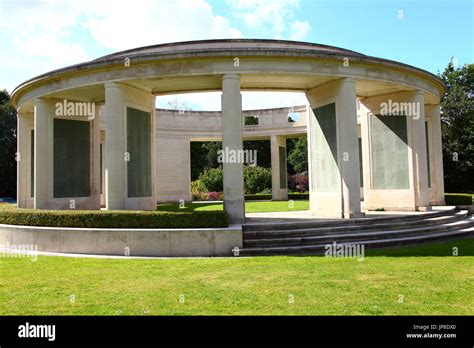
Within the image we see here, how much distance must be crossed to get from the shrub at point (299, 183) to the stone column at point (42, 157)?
33.6 metres

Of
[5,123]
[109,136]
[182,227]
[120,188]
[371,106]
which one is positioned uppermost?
[5,123]

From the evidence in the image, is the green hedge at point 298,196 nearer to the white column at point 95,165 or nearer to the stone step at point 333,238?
the white column at point 95,165

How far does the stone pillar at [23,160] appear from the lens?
2191 cm

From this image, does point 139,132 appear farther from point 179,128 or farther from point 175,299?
point 179,128

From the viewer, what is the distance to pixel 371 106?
65.6 feet

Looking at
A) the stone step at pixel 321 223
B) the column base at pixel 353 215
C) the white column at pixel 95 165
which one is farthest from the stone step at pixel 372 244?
the white column at pixel 95 165

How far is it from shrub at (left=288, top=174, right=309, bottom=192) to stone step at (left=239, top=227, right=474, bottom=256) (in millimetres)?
32133

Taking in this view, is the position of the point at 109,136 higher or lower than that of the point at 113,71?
lower

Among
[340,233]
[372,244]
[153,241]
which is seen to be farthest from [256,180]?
[153,241]

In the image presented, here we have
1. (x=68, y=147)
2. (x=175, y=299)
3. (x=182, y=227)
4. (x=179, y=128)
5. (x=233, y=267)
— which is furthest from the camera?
(x=179, y=128)

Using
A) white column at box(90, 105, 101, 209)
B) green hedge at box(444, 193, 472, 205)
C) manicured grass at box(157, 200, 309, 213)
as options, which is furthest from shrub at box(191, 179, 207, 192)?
→ green hedge at box(444, 193, 472, 205)

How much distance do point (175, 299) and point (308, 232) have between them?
6911mm

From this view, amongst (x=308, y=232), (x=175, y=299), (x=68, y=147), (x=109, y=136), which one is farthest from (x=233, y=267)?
(x=68, y=147)

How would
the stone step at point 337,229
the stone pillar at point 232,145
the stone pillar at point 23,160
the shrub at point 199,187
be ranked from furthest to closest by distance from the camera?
the shrub at point 199,187 < the stone pillar at point 23,160 < the stone pillar at point 232,145 < the stone step at point 337,229
